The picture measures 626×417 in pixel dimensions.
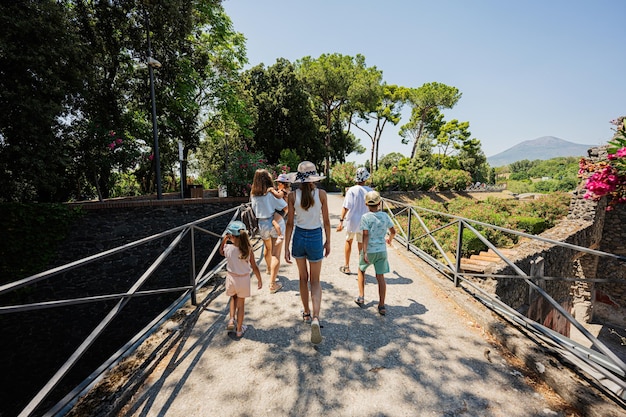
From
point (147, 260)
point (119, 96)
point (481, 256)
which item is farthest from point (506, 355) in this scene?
point (119, 96)

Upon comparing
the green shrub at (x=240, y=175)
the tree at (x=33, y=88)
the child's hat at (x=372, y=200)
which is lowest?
the child's hat at (x=372, y=200)

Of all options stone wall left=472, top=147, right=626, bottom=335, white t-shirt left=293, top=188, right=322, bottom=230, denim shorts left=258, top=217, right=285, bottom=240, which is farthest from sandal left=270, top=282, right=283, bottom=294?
stone wall left=472, top=147, right=626, bottom=335

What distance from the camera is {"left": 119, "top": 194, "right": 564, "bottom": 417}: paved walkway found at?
6.78 feet

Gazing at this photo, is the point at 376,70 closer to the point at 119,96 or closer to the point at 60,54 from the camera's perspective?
the point at 119,96

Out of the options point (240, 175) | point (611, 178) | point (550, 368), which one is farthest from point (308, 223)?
point (240, 175)

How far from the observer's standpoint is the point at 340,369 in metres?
2.47

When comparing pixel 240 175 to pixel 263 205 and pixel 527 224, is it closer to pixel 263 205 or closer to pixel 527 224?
pixel 263 205

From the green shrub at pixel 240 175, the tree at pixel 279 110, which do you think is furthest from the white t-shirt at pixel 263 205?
the tree at pixel 279 110

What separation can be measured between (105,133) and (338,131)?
22.1 metres

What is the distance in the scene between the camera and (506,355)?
2699mm

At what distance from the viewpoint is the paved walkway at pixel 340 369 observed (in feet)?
6.78

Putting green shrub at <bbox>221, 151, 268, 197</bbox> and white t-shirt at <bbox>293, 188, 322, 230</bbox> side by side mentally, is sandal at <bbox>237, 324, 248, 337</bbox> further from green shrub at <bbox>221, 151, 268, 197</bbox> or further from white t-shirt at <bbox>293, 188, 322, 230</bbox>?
green shrub at <bbox>221, 151, 268, 197</bbox>

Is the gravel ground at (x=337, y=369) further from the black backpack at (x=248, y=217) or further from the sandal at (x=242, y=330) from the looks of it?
the black backpack at (x=248, y=217)

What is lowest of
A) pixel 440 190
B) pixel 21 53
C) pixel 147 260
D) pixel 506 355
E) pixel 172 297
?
pixel 172 297
